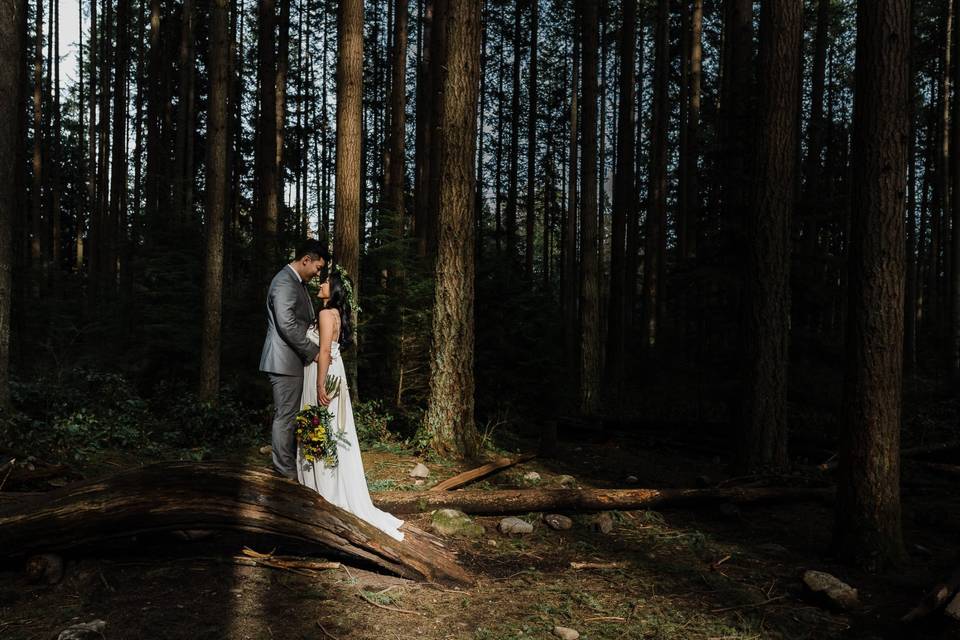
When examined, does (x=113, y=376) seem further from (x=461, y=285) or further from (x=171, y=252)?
(x=461, y=285)

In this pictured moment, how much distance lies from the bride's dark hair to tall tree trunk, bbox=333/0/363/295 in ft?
16.7

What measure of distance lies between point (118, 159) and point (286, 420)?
969 inches

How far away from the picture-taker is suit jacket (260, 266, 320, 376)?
511 cm

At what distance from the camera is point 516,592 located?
14.2 ft

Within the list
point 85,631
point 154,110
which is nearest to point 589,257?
point 85,631

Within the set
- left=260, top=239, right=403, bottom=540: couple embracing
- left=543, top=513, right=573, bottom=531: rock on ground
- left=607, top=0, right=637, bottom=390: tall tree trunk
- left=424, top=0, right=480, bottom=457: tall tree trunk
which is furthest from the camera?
left=607, top=0, right=637, bottom=390: tall tree trunk

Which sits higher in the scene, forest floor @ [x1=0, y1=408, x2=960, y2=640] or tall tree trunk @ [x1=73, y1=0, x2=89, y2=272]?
tall tree trunk @ [x1=73, y1=0, x2=89, y2=272]

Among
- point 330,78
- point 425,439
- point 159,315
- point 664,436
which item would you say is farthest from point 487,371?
point 330,78

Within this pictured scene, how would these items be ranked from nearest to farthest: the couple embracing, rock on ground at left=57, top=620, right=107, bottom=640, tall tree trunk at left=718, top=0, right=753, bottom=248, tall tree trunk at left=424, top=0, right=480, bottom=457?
1. rock on ground at left=57, top=620, right=107, bottom=640
2. the couple embracing
3. tall tree trunk at left=424, top=0, right=480, bottom=457
4. tall tree trunk at left=718, top=0, right=753, bottom=248

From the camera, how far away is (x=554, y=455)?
9125 millimetres

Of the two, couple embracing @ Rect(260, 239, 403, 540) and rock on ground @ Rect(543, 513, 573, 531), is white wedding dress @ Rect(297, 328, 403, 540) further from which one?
rock on ground @ Rect(543, 513, 573, 531)

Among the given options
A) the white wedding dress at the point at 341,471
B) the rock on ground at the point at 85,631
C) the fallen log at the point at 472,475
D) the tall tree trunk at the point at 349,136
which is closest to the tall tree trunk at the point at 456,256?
the fallen log at the point at 472,475

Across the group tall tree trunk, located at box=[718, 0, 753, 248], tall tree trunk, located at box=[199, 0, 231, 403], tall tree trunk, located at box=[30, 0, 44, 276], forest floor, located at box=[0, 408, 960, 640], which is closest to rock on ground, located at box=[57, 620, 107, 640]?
forest floor, located at box=[0, 408, 960, 640]

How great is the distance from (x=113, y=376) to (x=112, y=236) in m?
17.0
